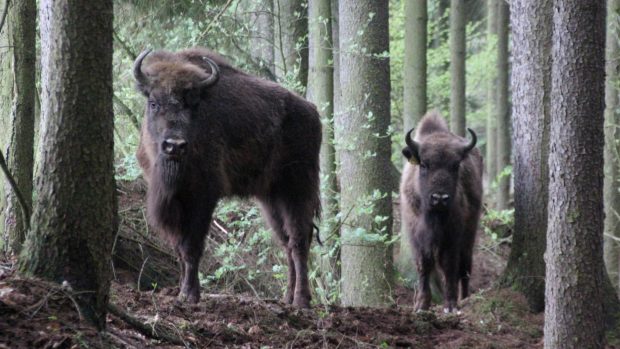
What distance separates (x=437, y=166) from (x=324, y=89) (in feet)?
8.64

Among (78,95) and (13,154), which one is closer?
(78,95)

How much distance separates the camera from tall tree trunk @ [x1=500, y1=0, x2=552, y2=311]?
8.38 meters

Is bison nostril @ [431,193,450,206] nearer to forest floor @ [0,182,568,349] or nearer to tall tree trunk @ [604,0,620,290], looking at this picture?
forest floor @ [0,182,568,349]

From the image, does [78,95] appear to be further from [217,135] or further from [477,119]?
[477,119]

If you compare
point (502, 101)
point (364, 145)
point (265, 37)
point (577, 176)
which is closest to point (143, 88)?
point (364, 145)

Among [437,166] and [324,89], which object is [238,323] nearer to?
[437,166]

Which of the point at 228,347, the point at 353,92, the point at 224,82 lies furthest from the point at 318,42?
the point at 228,347

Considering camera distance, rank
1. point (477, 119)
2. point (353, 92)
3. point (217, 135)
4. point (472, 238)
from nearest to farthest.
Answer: point (217, 135) < point (353, 92) < point (472, 238) < point (477, 119)

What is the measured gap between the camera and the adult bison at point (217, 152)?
7.16 m

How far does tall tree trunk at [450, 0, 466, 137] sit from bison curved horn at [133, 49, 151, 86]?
35.8 feet

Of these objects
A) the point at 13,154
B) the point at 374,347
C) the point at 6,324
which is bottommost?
the point at 374,347

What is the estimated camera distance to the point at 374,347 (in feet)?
20.8

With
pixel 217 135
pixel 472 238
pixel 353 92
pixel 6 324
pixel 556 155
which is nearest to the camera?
pixel 6 324

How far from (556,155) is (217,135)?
132 inches
